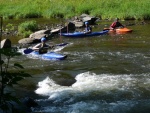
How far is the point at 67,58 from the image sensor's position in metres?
15.4

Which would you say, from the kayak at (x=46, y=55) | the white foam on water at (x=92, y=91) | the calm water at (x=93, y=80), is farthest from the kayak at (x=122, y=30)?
the white foam on water at (x=92, y=91)

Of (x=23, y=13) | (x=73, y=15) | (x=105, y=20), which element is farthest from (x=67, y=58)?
(x=23, y=13)

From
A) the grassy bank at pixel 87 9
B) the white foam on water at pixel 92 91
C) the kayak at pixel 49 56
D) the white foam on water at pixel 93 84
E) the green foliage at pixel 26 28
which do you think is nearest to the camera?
the white foam on water at pixel 92 91

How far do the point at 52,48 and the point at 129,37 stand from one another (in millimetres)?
5766

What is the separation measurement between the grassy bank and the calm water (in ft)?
30.8

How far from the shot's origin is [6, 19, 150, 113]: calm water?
877 cm

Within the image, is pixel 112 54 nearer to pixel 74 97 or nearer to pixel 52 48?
pixel 52 48

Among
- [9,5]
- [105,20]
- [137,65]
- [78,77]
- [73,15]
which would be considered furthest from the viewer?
[9,5]

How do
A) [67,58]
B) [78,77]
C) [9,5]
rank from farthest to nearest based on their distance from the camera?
[9,5]
[67,58]
[78,77]

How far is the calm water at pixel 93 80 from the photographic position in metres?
8.77

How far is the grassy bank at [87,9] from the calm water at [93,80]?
9.39m

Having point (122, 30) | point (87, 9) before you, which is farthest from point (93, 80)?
point (87, 9)

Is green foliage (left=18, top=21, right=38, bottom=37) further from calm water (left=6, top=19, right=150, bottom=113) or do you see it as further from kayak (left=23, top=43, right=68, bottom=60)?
kayak (left=23, top=43, right=68, bottom=60)

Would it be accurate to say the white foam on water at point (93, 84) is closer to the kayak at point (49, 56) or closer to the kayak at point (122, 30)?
the kayak at point (49, 56)
